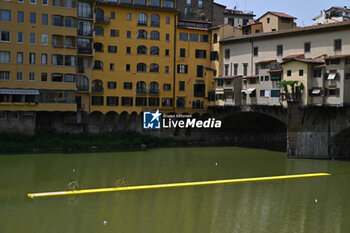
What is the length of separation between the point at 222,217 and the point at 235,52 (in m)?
35.8

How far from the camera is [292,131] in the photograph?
5059 cm

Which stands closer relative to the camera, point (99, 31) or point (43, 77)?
point (43, 77)

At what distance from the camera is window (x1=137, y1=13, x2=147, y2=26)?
6050 cm

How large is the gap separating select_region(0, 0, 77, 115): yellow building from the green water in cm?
776

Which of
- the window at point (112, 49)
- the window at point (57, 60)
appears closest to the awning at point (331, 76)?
the window at point (112, 49)

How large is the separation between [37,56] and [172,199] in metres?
28.9

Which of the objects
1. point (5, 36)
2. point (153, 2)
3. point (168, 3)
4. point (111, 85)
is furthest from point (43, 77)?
point (168, 3)

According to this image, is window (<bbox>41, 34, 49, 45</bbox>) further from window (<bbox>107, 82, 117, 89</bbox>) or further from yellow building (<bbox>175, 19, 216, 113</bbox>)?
yellow building (<bbox>175, 19, 216, 113</bbox>)

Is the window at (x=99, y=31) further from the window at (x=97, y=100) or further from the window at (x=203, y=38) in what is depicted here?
the window at (x=203, y=38)

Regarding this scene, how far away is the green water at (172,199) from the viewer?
25.9 metres

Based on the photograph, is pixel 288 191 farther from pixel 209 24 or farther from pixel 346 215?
pixel 209 24

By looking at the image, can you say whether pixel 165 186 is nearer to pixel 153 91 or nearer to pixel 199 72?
pixel 153 91

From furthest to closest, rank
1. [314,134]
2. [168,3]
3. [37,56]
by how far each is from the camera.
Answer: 1. [168,3]
2. [37,56]
3. [314,134]

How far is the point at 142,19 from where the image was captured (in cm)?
6072
